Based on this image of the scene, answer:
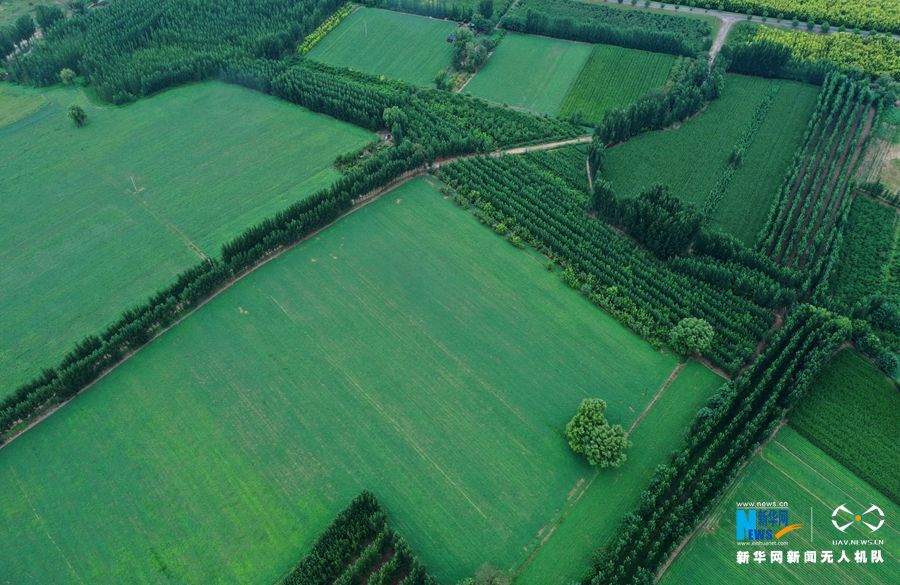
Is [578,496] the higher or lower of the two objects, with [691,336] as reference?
lower

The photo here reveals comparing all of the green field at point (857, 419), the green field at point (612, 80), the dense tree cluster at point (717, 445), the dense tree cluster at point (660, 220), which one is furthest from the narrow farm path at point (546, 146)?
the green field at point (857, 419)

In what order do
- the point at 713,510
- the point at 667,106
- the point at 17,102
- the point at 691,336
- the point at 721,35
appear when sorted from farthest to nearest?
1. the point at 721,35
2. the point at 17,102
3. the point at 667,106
4. the point at 691,336
5. the point at 713,510

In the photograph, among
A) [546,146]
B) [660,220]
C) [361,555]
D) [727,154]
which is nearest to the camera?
[361,555]

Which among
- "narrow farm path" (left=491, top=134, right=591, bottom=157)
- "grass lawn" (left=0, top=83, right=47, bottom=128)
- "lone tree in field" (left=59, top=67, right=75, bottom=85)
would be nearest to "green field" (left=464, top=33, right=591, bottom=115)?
"narrow farm path" (left=491, top=134, right=591, bottom=157)

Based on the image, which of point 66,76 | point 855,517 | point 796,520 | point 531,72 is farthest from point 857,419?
point 66,76

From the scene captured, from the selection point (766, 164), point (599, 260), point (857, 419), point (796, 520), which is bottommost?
point (796, 520)

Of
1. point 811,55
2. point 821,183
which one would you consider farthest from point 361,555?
point 811,55

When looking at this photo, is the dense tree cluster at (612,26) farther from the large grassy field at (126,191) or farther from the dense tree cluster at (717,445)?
the dense tree cluster at (717,445)

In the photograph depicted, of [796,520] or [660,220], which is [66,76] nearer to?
[660,220]

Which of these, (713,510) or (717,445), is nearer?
(713,510)
